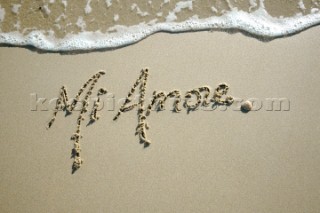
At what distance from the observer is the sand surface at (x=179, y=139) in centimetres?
235

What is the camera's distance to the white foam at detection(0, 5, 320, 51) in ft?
8.53

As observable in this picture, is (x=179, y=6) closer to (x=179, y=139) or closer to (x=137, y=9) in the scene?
(x=137, y=9)

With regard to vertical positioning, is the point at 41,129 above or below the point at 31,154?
above

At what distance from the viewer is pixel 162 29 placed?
267cm

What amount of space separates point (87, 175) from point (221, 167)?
2.85 ft

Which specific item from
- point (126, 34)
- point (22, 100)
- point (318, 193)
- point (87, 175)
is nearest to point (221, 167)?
point (318, 193)

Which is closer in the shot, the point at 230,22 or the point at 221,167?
the point at 221,167

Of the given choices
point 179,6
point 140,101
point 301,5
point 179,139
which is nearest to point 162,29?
point 179,6

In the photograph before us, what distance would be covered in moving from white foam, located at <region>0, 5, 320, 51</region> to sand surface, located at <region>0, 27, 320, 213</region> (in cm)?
7

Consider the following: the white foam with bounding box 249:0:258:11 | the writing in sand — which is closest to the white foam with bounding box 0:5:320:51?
the white foam with bounding box 249:0:258:11

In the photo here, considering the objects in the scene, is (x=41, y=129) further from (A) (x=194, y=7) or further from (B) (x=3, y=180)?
(A) (x=194, y=7)

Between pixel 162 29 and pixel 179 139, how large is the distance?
0.80 m

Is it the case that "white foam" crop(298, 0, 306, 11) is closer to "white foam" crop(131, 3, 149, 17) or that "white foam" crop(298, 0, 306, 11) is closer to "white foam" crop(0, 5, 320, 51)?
"white foam" crop(0, 5, 320, 51)

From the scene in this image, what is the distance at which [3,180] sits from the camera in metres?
2.49
